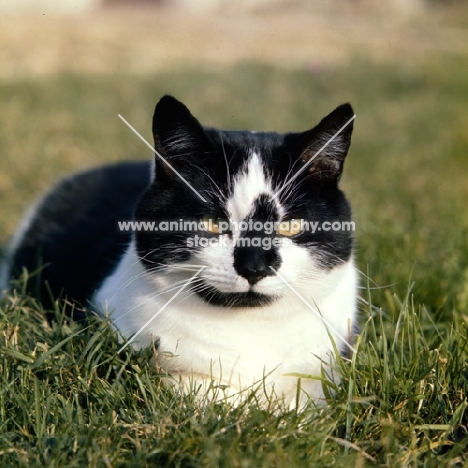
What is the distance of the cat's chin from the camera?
1777 millimetres

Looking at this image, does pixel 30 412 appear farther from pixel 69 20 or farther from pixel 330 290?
pixel 69 20

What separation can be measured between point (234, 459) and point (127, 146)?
12.5 ft

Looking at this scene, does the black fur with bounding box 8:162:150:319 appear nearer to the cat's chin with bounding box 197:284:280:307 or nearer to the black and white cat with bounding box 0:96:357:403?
the black and white cat with bounding box 0:96:357:403

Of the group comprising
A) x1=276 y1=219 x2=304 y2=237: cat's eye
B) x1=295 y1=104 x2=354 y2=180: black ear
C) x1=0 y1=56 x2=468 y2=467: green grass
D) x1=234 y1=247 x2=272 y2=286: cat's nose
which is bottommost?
x1=0 y1=56 x2=468 y2=467: green grass

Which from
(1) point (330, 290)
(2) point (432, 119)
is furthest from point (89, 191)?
(2) point (432, 119)

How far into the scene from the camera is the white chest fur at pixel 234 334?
6.06ft

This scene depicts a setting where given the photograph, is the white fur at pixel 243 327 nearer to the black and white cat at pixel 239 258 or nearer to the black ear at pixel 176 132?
the black and white cat at pixel 239 258

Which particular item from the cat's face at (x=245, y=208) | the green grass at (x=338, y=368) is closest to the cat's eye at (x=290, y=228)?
the cat's face at (x=245, y=208)

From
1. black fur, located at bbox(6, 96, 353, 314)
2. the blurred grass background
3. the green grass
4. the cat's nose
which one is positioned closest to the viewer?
the green grass

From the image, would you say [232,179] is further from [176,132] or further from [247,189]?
[176,132]

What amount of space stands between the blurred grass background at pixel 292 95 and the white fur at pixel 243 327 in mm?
466

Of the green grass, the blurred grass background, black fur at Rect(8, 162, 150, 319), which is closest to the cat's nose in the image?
the green grass

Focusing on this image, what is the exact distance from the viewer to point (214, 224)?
1805 millimetres

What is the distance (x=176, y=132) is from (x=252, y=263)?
429 millimetres
